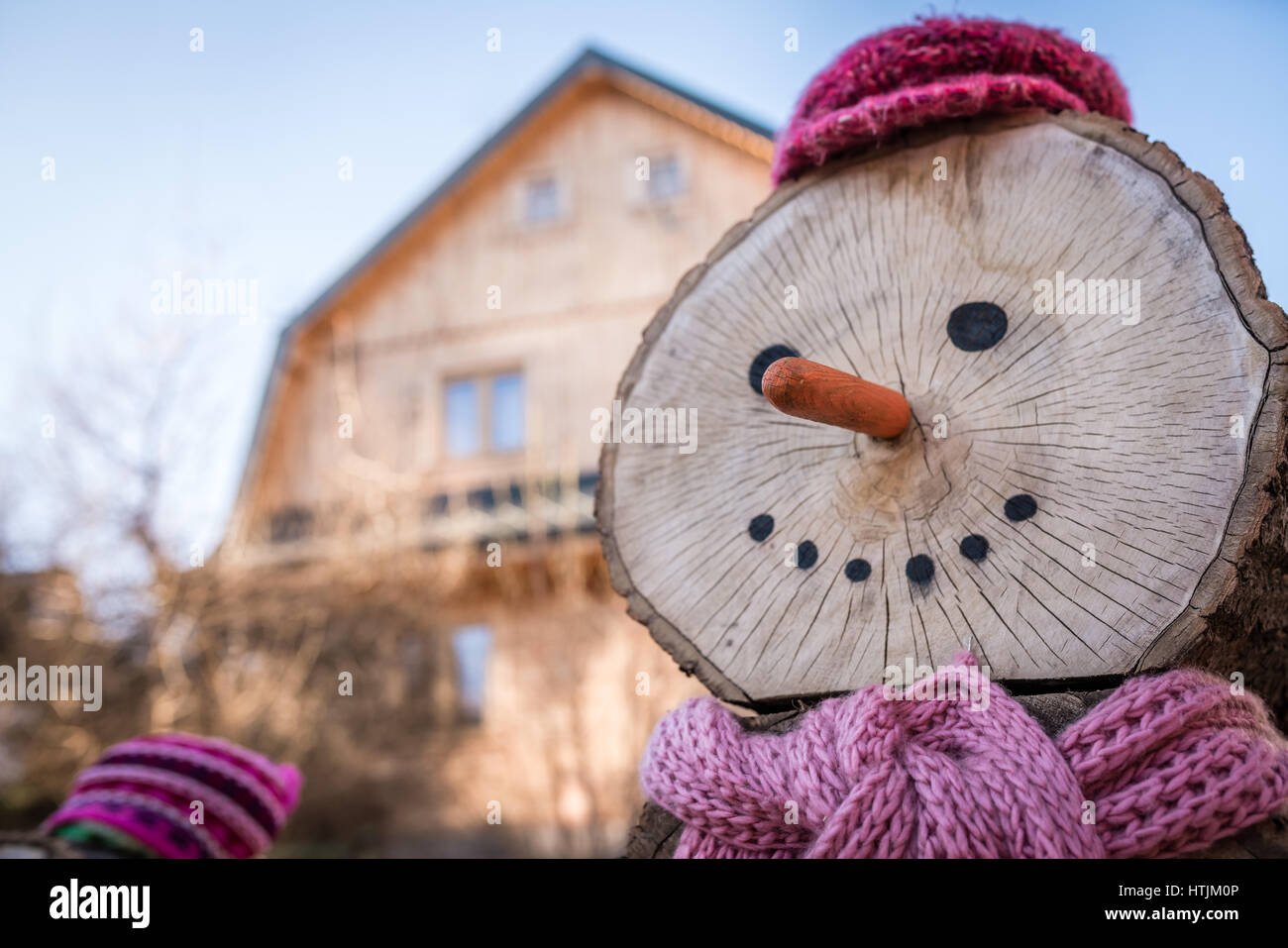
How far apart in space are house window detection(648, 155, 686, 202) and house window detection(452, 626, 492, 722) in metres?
3.67

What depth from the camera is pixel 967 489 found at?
52.7 inches

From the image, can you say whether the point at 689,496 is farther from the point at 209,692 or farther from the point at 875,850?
the point at 209,692

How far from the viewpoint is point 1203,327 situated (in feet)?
4.03

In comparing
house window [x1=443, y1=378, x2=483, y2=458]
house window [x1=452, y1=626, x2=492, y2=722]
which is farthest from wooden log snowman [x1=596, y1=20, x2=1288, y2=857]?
house window [x1=443, y1=378, x2=483, y2=458]

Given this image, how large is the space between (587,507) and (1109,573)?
597cm

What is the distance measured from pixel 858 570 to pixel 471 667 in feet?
22.1

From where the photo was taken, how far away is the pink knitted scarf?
1047mm

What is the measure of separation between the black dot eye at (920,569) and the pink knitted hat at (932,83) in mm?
616

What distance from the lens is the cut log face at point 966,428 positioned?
1202 mm

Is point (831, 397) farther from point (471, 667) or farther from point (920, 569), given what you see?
point (471, 667)

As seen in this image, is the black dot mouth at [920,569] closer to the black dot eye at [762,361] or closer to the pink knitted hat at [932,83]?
the black dot eye at [762,361]

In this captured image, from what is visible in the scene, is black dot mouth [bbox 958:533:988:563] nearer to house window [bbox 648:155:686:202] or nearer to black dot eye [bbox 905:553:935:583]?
black dot eye [bbox 905:553:935:583]

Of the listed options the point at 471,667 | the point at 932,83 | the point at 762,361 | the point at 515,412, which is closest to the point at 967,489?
the point at 762,361
